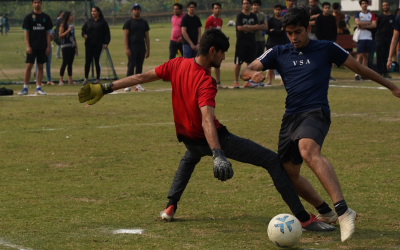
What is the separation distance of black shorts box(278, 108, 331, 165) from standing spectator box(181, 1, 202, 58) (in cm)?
1174

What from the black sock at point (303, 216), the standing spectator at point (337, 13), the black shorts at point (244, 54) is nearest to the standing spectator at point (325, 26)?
the black shorts at point (244, 54)

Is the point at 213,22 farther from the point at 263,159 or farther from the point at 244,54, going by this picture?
the point at 263,159

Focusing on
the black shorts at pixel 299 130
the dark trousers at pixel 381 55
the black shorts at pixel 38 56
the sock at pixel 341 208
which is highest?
the black shorts at pixel 299 130

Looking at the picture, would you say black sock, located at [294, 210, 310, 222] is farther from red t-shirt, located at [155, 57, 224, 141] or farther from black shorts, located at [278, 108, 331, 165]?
red t-shirt, located at [155, 57, 224, 141]

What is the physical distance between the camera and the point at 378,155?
8.77 m

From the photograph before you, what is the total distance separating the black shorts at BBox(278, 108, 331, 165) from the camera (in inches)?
212

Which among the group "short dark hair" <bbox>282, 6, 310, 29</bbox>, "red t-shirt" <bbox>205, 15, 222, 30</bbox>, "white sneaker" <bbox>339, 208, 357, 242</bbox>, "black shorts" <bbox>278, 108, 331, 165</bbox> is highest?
"short dark hair" <bbox>282, 6, 310, 29</bbox>

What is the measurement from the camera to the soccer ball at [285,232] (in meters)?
5.07

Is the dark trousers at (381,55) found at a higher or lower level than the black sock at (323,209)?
lower

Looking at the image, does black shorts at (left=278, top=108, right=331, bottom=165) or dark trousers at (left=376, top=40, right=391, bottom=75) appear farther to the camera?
dark trousers at (left=376, top=40, right=391, bottom=75)

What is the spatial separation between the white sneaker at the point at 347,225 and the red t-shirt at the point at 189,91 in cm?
138

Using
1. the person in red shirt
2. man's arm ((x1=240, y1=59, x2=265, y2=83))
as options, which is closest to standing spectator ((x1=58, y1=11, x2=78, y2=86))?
the person in red shirt

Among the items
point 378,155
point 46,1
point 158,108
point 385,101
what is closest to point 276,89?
point 385,101

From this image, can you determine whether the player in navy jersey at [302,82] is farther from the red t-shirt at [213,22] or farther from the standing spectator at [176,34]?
the standing spectator at [176,34]
